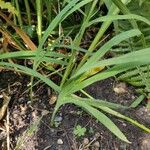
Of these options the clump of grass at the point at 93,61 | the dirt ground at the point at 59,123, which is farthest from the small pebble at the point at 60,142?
the clump of grass at the point at 93,61

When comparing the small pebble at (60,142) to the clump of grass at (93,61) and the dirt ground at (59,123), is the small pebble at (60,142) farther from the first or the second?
the clump of grass at (93,61)

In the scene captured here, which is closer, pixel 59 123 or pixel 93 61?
pixel 93 61

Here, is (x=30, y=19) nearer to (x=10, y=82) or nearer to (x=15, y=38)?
(x=15, y=38)

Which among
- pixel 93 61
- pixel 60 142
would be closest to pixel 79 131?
pixel 60 142

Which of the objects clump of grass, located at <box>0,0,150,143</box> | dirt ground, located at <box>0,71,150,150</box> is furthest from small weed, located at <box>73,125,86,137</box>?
clump of grass, located at <box>0,0,150,143</box>

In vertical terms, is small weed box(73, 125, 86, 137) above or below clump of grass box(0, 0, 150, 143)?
below

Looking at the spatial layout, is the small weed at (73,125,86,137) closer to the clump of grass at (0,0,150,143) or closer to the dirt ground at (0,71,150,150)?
the dirt ground at (0,71,150,150)

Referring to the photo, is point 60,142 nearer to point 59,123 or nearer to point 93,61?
point 59,123

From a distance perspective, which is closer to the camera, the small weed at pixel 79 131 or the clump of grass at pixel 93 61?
the clump of grass at pixel 93 61

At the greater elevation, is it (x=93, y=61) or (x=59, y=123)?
(x=93, y=61)

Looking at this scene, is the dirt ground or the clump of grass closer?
the clump of grass
